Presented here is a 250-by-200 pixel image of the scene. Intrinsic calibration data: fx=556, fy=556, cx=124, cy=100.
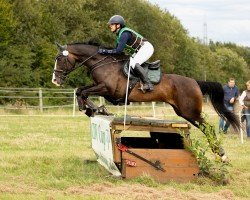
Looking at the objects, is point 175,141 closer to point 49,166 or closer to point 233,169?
point 233,169

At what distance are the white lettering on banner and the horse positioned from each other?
36 centimetres

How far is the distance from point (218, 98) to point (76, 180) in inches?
132

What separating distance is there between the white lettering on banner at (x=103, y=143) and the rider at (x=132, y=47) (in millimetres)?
958

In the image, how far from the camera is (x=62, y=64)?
9.29 meters

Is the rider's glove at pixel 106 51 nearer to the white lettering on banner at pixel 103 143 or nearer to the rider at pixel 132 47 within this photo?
the rider at pixel 132 47

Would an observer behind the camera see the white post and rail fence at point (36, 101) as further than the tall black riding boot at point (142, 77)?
Yes

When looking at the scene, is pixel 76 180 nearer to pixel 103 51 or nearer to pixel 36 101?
pixel 103 51

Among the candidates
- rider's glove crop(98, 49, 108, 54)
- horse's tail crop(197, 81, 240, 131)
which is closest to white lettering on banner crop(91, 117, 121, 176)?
rider's glove crop(98, 49, 108, 54)

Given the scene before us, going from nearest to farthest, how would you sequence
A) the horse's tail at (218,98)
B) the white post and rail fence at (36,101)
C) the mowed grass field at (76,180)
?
the mowed grass field at (76,180)
the horse's tail at (218,98)
the white post and rail fence at (36,101)

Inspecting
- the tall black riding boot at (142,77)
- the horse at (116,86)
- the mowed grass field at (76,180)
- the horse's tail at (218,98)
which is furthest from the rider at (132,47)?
the mowed grass field at (76,180)

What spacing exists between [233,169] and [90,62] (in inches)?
125

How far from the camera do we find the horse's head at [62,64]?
9.27 metres

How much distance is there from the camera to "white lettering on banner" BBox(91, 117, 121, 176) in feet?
27.9

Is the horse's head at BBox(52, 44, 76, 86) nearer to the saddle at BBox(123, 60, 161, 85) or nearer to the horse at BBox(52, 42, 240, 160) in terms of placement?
the horse at BBox(52, 42, 240, 160)
